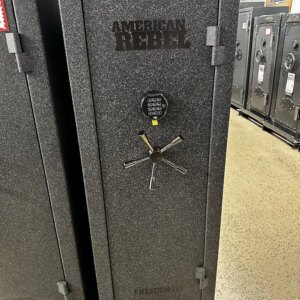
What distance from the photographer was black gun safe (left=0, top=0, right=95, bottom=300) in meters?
0.82

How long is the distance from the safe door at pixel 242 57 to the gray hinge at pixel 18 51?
3.68 metres

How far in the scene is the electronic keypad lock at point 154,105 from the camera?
86cm

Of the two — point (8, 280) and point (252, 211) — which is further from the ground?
point (8, 280)

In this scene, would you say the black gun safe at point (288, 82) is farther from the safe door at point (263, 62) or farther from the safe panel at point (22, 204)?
the safe panel at point (22, 204)

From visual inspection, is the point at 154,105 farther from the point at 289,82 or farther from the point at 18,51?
the point at 289,82

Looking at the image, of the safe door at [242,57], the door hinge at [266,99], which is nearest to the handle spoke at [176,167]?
the door hinge at [266,99]

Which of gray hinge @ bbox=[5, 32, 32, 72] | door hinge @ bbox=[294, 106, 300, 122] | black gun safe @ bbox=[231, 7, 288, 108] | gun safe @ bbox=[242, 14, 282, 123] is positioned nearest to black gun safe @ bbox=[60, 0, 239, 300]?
gray hinge @ bbox=[5, 32, 32, 72]

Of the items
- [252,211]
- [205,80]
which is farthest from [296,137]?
[205,80]

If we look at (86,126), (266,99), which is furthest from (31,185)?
(266,99)

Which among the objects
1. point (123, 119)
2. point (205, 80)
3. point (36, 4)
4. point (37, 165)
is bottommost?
point (37, 165)

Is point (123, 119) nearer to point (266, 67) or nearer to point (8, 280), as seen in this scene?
point (8, 280)

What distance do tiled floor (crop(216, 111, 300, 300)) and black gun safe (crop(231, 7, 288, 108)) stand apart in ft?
4.35

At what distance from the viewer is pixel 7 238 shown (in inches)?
43.3

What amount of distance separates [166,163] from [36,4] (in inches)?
22.5
